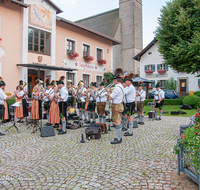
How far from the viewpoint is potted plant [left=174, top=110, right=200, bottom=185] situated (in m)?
3.07

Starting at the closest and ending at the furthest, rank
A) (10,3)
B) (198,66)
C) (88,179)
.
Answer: (88,179) → (10,3) → (198,66)

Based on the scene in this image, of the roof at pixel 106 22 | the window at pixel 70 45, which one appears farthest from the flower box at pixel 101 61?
the roof at pixel 106 22

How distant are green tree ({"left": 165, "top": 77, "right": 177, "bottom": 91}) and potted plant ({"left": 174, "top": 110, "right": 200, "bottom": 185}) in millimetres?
28089

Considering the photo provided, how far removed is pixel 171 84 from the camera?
30125 millimetres

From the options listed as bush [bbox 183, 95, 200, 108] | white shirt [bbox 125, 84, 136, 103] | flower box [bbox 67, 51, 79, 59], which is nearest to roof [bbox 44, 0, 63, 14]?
flower box [bbox 67, 51, 79, 59]

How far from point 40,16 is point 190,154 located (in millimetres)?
15564

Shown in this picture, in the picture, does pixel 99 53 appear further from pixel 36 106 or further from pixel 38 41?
pixel 36 106

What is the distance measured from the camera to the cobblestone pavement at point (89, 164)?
3.42m

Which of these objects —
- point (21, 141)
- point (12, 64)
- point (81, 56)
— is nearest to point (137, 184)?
point (21, 141)

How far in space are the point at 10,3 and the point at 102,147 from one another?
13.0m

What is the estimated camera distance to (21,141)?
633 cm

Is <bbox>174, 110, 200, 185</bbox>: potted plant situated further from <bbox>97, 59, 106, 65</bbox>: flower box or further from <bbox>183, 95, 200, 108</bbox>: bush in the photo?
<bbox>97, 59, 106, 65</bbox>: flower box

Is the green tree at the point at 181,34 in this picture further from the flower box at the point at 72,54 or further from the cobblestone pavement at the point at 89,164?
the cobblestone pavement at the point at 89,164

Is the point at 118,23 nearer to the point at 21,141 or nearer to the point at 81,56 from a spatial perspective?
the point at 81,56
